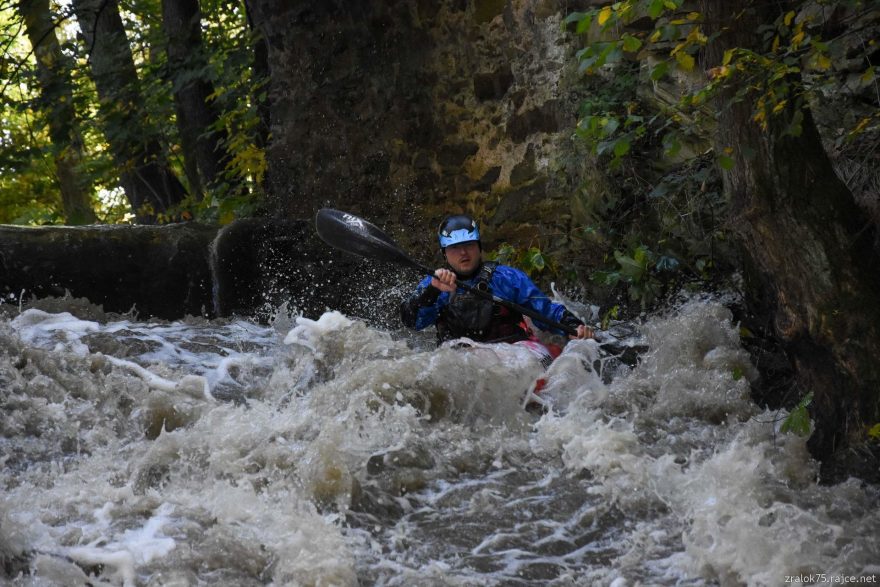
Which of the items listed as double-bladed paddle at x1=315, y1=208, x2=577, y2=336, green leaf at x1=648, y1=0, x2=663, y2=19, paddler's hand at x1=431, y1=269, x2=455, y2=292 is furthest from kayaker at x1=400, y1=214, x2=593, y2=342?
green leaf at x1=648, y1=0, x2=663, y2=19

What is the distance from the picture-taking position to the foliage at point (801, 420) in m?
3.53

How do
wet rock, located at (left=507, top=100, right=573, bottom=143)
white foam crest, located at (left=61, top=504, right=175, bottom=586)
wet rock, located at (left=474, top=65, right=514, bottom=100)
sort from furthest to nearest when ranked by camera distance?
wet rock, located at (left=474, top=65, right=514, bottom=100), wet rock, located at (left=507, top=100, right=573, bottom=143), white foam crest, located at (left=61, top=504, right=175, bottom=586)

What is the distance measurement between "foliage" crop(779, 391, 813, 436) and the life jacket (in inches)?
75.8

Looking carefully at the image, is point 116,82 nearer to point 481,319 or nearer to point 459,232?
point 459,232

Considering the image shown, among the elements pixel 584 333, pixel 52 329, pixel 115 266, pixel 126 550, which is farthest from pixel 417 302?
pixel 115 266

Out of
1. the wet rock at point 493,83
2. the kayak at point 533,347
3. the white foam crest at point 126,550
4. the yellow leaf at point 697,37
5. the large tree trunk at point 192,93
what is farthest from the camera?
the large tree trunk at point 192,93

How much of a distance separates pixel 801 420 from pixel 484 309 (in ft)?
6.98

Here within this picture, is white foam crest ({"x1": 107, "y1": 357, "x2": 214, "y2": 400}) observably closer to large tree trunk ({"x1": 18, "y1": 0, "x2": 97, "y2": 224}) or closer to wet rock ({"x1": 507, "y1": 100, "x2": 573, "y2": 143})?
wet rock ({"x1": 507, "y1": 100, "x2": 573, "y2": 143})

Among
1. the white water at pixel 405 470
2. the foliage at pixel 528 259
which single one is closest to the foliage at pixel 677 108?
the foliage at pixel 528 259

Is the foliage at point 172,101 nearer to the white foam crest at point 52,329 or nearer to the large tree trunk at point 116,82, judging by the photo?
the large tree trunk at point 116,82

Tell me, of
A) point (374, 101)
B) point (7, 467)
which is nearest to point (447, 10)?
point (374, 101)

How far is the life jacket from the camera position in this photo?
212 inches

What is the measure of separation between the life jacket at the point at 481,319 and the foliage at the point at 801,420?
1.93 metres

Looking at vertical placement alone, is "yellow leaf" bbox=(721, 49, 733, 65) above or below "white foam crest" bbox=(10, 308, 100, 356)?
above
